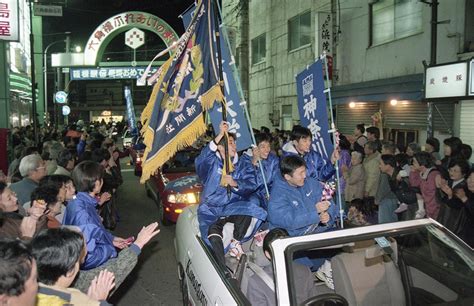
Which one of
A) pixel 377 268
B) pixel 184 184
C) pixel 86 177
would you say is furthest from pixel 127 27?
pixel 377 268

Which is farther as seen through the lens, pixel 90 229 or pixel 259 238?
pixel 259 238

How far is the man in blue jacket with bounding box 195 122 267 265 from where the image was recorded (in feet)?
13.7

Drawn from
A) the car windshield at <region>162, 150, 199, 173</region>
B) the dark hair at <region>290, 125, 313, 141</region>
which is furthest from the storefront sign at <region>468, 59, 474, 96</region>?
the car windshield at <region>162, 150, 199, 173</region>

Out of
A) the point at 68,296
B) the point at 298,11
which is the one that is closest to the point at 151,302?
the point at 68,296

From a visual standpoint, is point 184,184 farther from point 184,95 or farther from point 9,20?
point 9,20

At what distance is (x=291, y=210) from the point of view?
372 centimetres

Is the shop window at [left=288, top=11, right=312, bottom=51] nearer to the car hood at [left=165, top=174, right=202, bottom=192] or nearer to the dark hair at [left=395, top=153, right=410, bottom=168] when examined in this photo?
the car hood at [left=165, top=174, right=202, bottom=192]

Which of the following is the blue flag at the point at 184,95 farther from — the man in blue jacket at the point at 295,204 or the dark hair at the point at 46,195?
the man in blue jacket at the point at 295,204

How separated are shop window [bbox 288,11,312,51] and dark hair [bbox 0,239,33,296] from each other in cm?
1600

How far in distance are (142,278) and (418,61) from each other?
28.6 ft

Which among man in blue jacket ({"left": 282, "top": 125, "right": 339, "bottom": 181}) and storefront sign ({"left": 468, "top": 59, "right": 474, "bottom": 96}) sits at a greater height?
storefront sign ({"left": 468, "top": 59, "right": 474, "bottom": 96})

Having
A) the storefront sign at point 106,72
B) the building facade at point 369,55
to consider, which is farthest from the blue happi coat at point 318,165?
the storefront sign at point 106,72

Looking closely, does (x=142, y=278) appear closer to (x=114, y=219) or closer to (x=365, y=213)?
(x=114, y=219)

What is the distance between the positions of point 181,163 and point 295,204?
22.1ft
